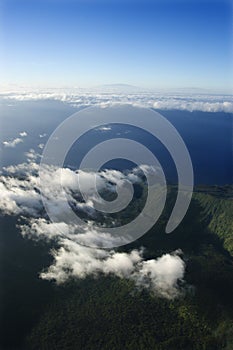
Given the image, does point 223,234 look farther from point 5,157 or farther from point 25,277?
point 5,157

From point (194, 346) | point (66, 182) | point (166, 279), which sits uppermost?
point (66, 182)

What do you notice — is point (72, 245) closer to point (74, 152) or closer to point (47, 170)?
point (47, 170)

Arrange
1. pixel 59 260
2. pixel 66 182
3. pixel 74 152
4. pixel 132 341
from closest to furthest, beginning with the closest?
pixel 132 341
pixel 59 260
pixel 66 182
pixel 74 152

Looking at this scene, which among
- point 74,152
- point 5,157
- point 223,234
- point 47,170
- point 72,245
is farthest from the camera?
point 74,152

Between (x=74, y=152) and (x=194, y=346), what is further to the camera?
(x=74, y=152)

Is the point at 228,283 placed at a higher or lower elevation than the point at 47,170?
lower

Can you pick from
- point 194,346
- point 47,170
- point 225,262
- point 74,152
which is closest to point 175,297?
point 194,346

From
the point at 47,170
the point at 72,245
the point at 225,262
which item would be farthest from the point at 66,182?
the point at 225,262
